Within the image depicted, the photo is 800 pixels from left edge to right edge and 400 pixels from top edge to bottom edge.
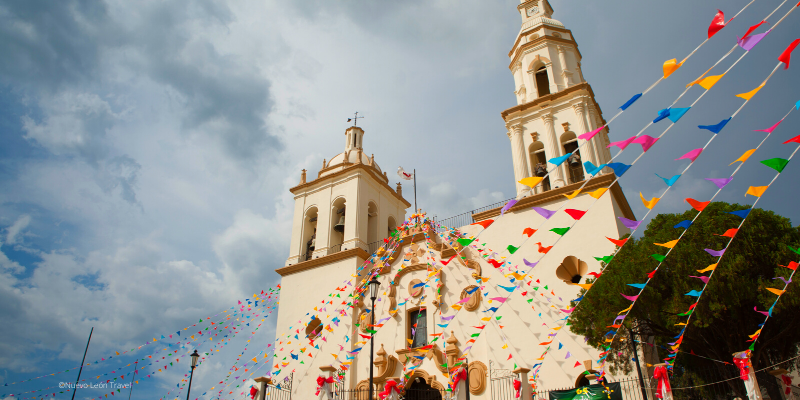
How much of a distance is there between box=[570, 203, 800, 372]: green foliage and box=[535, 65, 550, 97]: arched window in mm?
9164

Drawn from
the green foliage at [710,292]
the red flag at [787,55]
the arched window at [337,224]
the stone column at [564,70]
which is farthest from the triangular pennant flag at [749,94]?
the arched window at [337,224]

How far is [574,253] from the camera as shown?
1373 cm

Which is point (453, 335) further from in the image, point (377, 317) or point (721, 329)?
point (721, 329)

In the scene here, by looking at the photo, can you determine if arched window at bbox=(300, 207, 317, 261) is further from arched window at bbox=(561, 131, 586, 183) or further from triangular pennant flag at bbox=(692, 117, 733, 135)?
triangular pennant flag at bbox=(692, 117, 733, 135)

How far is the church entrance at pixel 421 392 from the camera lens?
47.3ft

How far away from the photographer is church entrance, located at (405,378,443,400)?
14414 millimetres

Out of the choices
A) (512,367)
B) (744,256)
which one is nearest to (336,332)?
(512,367)

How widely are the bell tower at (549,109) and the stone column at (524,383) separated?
5.98 m

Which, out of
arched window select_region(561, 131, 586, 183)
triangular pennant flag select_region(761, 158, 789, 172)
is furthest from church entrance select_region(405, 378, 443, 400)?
triangular pennant flag select_region(761, 158, 789, 172)

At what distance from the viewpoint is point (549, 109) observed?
56.9 ft

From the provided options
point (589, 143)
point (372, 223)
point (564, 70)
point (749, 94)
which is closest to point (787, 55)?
point (749, 94)

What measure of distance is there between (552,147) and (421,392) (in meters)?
9.29

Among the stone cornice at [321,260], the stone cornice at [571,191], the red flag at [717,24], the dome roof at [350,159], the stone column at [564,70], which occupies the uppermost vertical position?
the stone column at [564,70]

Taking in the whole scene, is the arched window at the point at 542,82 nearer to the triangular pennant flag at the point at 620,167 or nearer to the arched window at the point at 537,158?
the arched window at the point at 537,158
